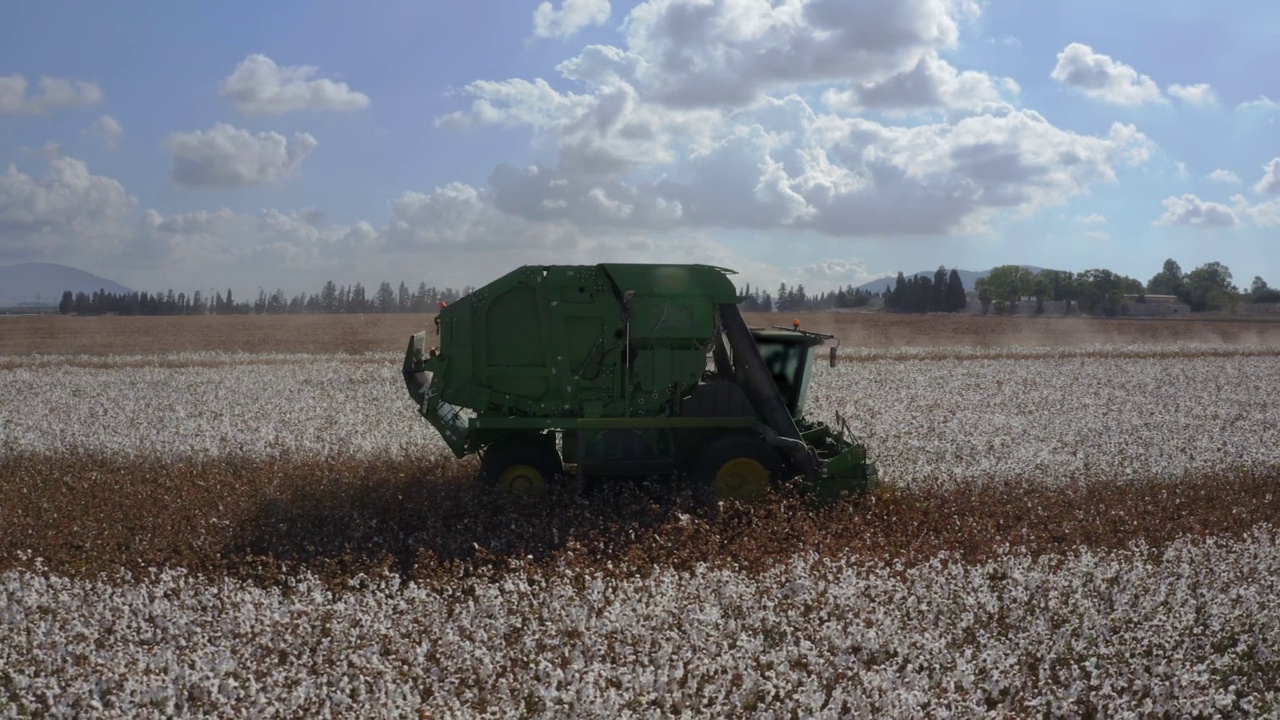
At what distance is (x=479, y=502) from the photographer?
31.4 feet

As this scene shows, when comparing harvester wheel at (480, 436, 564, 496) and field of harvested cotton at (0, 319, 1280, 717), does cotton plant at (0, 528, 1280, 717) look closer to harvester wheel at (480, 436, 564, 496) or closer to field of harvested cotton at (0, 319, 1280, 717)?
field of harvested cotton at (0, 319, 1280, 717)

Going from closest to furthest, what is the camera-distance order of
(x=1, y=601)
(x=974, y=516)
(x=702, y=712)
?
(x=702, y=712) → (x=1, y=601) → (x=974, y=516)

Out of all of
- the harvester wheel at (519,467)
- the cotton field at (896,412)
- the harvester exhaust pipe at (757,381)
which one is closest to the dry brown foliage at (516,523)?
the harvester wheel at (519,467)

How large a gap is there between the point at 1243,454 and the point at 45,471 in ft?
47.0

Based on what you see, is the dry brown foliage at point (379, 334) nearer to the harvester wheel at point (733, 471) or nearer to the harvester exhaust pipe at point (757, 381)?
the harvester exhaust pipe at point (757, 381)

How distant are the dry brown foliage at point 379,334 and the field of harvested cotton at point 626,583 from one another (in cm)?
1989

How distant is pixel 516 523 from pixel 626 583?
2272mm

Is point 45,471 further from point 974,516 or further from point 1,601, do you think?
point 974,516

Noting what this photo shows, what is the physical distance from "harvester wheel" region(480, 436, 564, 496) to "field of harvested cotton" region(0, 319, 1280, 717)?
0.29 meters

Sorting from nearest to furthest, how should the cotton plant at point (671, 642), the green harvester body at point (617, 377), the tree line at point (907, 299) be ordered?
the cotton plant at point (671, 642)
the green harvester body at point (617, 377)
the tree line at point (907, 299)

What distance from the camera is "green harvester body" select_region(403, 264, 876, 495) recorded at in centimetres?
979

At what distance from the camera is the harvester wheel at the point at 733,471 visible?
9688mm

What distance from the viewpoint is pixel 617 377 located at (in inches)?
388

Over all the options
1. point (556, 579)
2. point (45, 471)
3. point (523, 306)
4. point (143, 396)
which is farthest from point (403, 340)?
point (556, 579)
